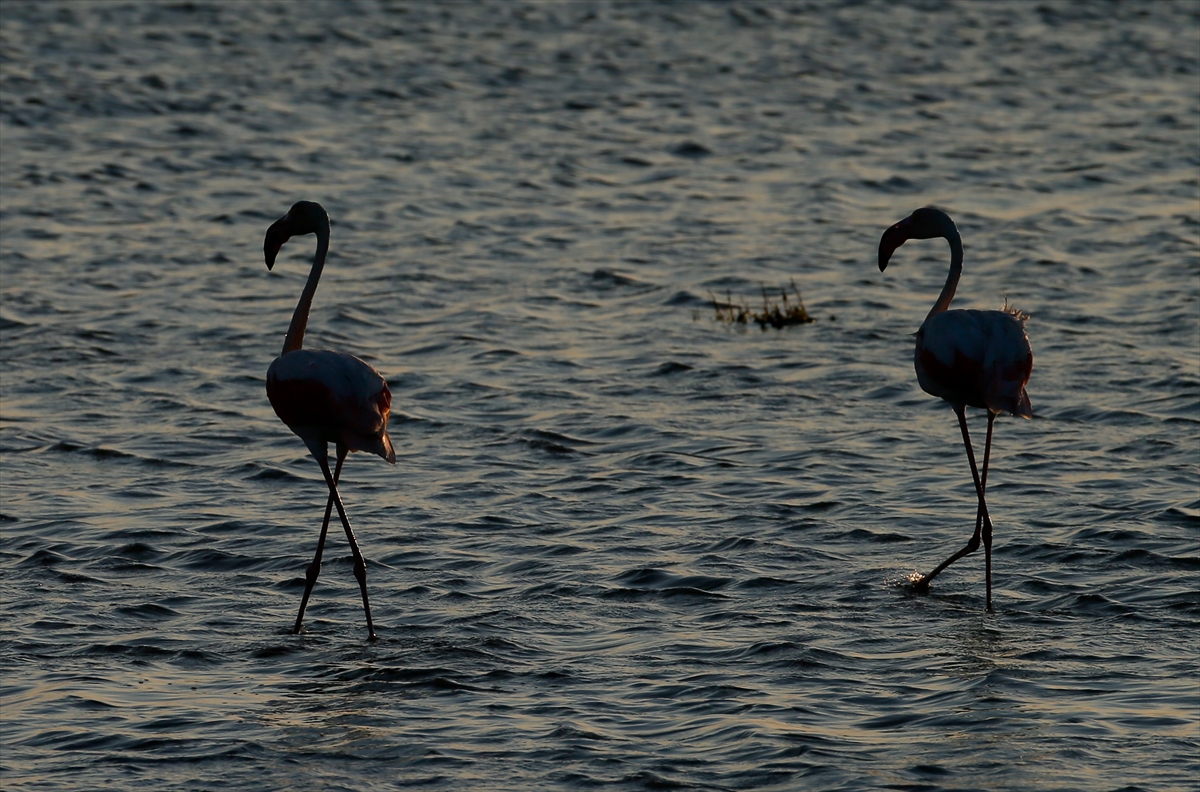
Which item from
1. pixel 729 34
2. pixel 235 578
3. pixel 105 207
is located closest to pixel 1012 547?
pixel 235 578

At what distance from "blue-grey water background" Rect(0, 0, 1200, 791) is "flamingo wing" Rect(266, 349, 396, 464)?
0.94 m

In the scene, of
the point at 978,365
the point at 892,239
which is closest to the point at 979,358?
the point at 978,365

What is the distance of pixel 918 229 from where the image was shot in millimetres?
10445

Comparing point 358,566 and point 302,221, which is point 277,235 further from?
point 358,566

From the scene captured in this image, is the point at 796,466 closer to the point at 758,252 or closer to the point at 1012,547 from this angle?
the point at 1012,547

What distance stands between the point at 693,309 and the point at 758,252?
85.1 inches

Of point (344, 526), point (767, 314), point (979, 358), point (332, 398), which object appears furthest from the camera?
point (767, 314)

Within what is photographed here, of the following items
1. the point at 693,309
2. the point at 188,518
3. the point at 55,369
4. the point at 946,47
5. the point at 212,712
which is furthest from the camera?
the point at 946,47

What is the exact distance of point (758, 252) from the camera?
17.8 meters

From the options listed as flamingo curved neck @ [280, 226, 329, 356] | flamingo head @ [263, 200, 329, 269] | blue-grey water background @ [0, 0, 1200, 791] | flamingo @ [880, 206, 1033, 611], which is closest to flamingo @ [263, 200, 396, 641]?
flamingo curved neck @ [280, 226, 329, 356]

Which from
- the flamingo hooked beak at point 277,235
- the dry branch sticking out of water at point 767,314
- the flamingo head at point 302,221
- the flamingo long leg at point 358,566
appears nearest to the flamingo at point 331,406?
the flamingo long leg at point 358,566

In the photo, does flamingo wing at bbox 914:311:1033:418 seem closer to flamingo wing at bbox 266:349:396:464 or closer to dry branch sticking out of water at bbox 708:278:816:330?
flamingo wing at bbox 266:349:396:464

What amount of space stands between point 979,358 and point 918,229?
1.27 m

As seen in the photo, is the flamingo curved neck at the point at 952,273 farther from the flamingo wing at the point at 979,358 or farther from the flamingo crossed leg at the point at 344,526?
the flamingo crossed leg at the point at 344,526
